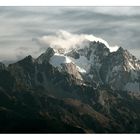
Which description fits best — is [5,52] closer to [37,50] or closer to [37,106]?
[37,50]

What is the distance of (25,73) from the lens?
137 feet

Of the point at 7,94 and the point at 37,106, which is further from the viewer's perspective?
the point at 7,94

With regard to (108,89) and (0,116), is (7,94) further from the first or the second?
(108,89)

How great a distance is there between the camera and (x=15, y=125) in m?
26.2

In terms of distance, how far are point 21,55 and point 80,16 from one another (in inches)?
129

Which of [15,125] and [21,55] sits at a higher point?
[21,55]

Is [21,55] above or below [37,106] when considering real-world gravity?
above

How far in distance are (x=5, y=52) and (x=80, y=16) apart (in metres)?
3.83
